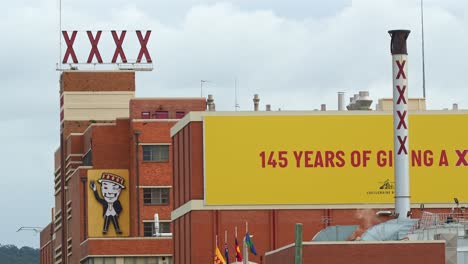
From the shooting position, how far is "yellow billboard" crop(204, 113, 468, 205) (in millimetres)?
156500

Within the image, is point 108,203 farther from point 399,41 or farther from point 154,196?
point 399,41

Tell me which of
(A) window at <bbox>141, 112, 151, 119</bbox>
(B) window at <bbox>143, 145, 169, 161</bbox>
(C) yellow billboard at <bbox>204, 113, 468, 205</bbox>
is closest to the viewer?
(C) yellow billboard at <bbox>204, 113, 468, 205</bbox>

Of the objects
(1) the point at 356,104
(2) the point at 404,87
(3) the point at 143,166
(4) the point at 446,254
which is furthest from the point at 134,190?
(4) the point at 446,254

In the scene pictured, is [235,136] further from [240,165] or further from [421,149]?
[421,149]

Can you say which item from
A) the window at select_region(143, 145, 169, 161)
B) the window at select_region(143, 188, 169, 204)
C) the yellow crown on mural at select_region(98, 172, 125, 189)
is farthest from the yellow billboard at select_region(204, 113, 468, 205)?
the yellow crown on mural at select_region(98, 172, 125, 189)

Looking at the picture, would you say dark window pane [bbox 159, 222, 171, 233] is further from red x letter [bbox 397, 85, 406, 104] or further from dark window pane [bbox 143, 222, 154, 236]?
red x letter [bbox 397, 85, 406, 104]

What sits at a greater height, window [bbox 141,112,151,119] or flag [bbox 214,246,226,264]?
window [bbox 141,112,151,119]

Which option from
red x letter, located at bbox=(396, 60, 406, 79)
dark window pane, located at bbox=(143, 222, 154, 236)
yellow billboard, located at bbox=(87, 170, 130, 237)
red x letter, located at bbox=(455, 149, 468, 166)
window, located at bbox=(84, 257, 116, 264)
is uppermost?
red x letter, located at bbox=(396, 60, 406, 79)

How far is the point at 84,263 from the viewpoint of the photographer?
617 ft

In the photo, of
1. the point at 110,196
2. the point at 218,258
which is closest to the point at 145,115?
the point at 110,196

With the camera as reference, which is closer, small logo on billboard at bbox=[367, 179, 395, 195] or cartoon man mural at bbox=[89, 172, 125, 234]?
small logo on billboard at bbox=[367, 179, 395, 195]

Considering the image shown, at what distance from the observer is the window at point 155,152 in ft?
612

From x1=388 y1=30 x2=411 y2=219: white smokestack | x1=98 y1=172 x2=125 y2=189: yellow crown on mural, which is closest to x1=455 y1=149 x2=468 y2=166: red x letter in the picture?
x1=388 y1=30 x2=411 y2=219: white smokestack

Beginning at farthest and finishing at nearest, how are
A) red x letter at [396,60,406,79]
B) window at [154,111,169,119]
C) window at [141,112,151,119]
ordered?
window at [141,112,151,119], window at [154,111,169,119], red x letter at [396,60,406,79]
